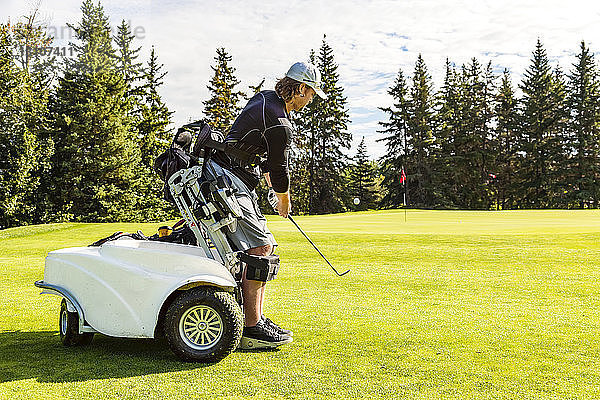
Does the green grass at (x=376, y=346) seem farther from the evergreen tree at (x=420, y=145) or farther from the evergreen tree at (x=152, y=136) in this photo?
the evergreen tree at (x=420, y=145)

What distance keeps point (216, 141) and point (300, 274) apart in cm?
432

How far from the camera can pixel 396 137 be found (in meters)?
59.4

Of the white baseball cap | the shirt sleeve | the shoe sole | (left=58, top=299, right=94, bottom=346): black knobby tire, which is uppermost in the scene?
the white baseball cap

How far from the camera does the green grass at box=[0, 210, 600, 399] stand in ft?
11.2

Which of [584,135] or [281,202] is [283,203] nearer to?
[281,202]

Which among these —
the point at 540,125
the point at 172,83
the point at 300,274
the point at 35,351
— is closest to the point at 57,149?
the point at 172,83

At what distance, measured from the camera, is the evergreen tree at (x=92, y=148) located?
3656 centimetres

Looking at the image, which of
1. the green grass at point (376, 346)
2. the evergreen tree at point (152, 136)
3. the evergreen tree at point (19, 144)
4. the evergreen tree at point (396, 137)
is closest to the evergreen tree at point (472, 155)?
the evergreen tree at point (396, 137)

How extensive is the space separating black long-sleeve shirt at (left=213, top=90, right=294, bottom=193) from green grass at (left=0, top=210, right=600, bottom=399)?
1.26 metres

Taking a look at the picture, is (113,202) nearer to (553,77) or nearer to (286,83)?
(286,83)

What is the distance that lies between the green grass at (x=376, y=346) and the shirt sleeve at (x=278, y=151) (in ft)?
4.08

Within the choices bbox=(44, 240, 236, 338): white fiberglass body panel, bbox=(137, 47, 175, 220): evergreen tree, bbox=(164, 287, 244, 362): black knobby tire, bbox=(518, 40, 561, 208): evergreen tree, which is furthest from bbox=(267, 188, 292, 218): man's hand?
bbox=(518, 40, 561, 208): evergreen tree

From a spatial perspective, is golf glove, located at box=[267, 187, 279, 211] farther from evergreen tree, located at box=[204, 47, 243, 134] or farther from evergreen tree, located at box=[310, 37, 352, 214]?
evergreen tree, located at box=[310, 37, 352, 214]

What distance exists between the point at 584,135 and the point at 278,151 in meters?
54.5
